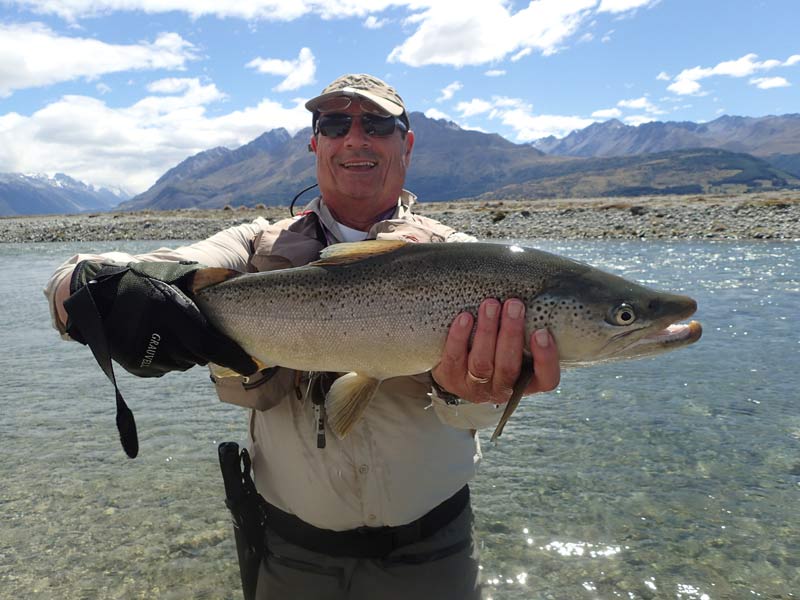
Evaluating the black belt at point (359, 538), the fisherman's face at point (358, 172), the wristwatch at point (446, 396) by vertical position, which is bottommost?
the black belt at point (359, 538)

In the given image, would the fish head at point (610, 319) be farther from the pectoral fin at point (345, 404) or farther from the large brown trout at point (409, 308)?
the pectoral fin at point (345, 404)

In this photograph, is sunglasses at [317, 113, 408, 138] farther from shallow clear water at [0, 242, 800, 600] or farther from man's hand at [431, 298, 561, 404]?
shallow clear water at [0, 242, 800, 600]

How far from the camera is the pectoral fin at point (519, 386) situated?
281 cm

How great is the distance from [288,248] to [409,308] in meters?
0.89

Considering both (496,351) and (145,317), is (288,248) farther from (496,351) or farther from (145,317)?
(496,351)

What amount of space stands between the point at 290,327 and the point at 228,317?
326 millimetres

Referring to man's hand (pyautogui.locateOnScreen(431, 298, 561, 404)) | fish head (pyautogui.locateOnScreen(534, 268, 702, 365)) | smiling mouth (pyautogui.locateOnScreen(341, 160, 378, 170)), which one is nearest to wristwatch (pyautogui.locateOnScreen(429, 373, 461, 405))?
man's hand (pyautogui.locateOnScreen(431, 298, 561, 404))

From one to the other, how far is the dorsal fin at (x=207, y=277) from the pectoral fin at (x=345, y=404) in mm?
816

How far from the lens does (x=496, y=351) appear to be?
2928 mm

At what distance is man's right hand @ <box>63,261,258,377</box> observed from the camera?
271 cm

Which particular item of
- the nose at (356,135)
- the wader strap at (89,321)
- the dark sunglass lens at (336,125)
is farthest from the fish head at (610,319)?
the wader strap at (89,321)

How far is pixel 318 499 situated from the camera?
3.14m

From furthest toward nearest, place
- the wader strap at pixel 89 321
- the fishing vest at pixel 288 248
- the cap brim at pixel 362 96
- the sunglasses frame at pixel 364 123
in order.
→ the sunglasses frame at pixel 364 123
the cap brim at pixel 362 96
the fishing vest at pixel 288 248
the wader strap at pixel 89 321

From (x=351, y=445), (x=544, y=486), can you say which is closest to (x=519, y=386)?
(x=351, y=445)
